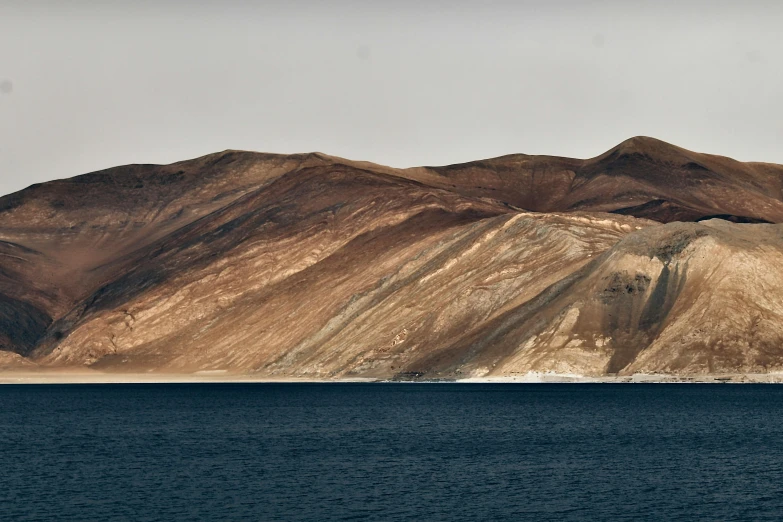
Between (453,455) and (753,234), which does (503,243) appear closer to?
(753,234)

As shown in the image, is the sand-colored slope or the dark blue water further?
the sand-colored slope

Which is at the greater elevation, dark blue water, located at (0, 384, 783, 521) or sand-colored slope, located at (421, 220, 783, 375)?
sand-colored slope, located at (421, 220, 783, 375)

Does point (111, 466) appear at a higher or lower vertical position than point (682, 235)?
lower

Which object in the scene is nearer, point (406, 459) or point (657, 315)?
point (406, 459)

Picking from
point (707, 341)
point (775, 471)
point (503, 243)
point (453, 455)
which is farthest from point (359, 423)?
point (503, 243)

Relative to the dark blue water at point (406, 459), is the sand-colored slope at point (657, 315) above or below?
above

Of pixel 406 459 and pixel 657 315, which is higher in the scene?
pixel 657 315

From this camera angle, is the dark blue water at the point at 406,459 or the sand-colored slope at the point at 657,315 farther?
the sand-colored slope at the point at 657,315

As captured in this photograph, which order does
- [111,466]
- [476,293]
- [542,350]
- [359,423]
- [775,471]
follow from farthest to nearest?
[476,293]
[542,350]
[359,423]
[111,466]
[775,471]
